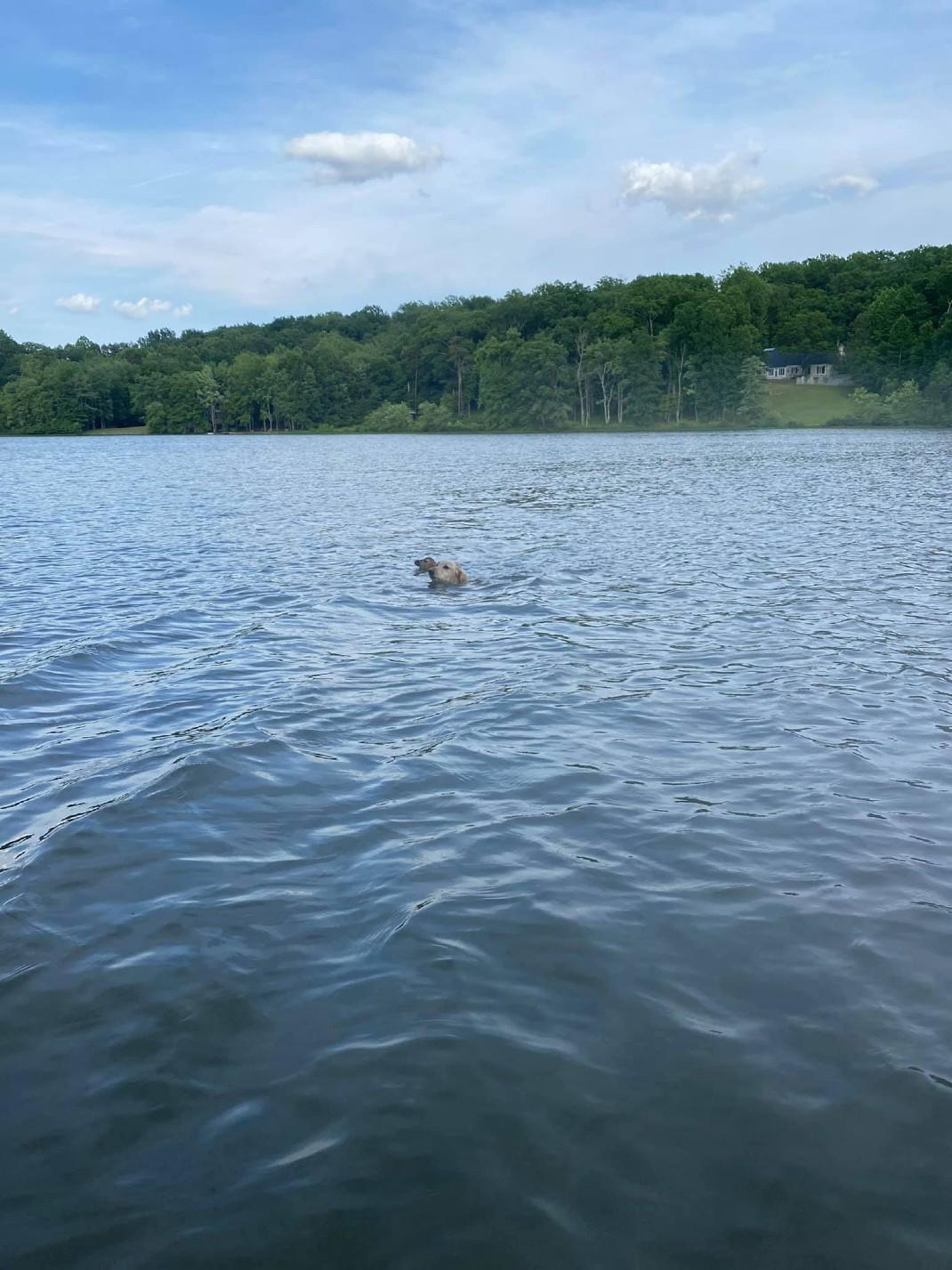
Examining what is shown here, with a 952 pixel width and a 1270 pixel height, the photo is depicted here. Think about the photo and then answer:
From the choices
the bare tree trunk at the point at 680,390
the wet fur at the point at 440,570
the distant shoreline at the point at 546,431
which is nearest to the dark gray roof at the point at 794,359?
the bare tree trunk at the point at 680,390

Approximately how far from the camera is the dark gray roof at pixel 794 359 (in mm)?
153250

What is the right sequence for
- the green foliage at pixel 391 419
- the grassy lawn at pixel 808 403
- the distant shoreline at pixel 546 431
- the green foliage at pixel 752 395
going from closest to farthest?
the distant shoreline at pixel 546 431 → the grassy lawn at pixel 808 403 → the green foliage at pixel 752 395 → the green foliage at pixel 391 419

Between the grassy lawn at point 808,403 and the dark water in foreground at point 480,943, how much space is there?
11784cm

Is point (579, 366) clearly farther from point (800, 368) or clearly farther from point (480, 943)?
point (480, 943)

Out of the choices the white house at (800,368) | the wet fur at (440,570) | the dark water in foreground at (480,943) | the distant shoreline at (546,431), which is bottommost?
the dark water in foreground at (480,943)

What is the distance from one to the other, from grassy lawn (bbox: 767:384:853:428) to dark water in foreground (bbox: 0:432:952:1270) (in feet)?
387

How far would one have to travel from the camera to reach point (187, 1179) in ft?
13.6

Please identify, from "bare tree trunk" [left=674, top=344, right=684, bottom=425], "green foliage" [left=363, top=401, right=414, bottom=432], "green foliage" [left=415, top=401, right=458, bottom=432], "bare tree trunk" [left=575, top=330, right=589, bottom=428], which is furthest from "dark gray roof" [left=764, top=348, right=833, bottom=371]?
"green foliage" [left=363, top=401, right=414, bottom=432]

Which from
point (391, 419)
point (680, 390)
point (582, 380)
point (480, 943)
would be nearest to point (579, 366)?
point (582, 380)

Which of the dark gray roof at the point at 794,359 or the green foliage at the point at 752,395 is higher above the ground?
the dark gray roof at the point at 794,359

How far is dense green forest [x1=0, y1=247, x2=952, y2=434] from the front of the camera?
136 m

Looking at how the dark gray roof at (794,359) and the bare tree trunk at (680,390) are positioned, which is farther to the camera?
the dark gray roof at (794,359)

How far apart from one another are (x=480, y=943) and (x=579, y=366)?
144018 mm

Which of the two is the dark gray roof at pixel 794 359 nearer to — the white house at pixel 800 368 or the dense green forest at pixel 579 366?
the white house at pixel 800 368
